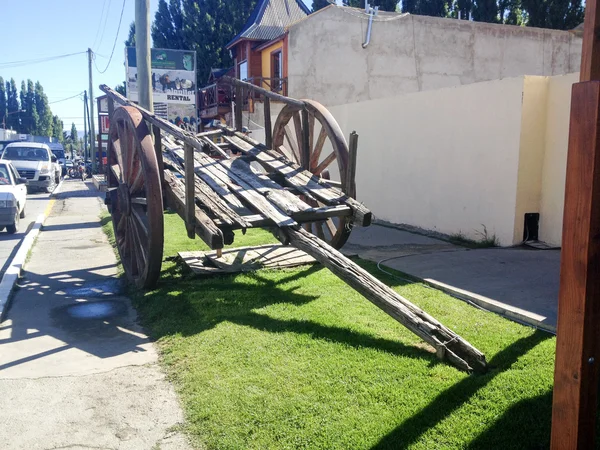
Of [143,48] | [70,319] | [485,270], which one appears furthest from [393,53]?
→ [70,319]

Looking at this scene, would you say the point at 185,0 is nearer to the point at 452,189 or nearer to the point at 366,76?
the point at 366,76

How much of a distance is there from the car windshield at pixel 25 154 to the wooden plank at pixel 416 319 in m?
21.3

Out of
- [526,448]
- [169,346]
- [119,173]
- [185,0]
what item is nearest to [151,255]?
[169,346]

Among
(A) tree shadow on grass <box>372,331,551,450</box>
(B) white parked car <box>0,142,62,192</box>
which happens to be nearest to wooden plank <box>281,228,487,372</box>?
(A) tree shadow on grass <box>372,331,551,450</box>

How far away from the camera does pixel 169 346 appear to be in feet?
14.6

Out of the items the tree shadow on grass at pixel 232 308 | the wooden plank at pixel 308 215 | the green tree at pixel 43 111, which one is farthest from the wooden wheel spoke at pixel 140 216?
the green tree at pixel 43 111

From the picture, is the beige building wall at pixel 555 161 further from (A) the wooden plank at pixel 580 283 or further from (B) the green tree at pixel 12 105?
(B) the green tree at pixel 12 105

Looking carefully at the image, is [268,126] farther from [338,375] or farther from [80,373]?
[338,375]

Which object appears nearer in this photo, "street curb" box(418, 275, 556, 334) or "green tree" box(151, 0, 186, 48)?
"street curb" box(418, 275, 556, 334)

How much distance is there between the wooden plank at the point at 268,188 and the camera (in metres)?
5.21

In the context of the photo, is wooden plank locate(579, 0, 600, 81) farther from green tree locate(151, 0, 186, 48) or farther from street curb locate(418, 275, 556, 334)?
green tree locate(151, 0, 186, 48)

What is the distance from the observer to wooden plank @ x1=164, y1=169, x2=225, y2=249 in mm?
4637

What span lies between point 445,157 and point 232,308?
5272mm

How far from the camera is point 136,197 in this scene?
20.2 ft
